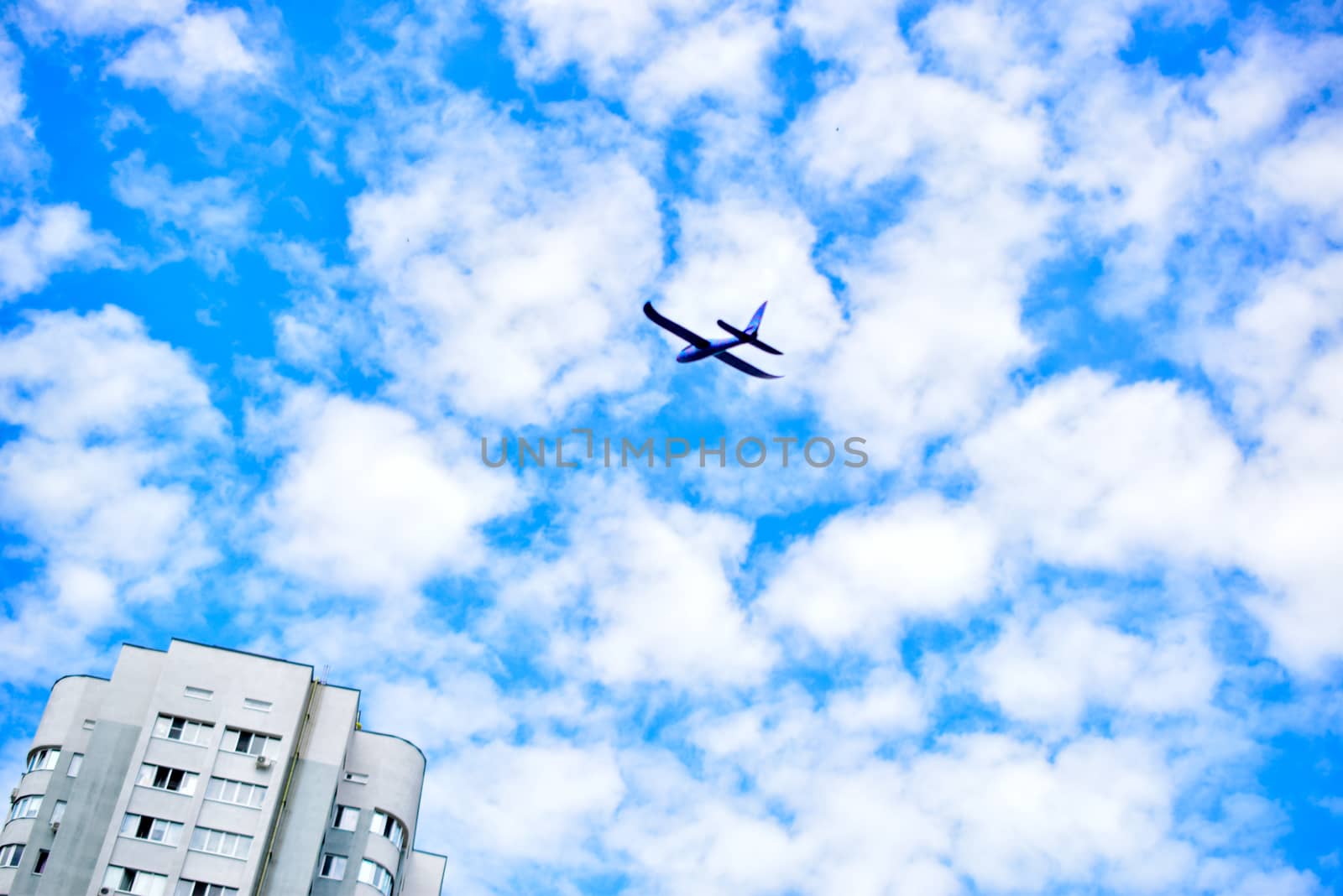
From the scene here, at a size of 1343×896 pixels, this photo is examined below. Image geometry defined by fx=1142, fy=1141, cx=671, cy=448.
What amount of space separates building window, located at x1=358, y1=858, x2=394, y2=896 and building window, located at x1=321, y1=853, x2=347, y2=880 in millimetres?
855

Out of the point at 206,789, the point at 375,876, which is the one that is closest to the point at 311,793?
the point at 206,789

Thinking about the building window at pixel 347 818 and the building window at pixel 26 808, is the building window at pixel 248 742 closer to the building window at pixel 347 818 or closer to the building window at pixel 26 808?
the building window at pixel 347 818

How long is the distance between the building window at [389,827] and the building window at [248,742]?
21.1ft

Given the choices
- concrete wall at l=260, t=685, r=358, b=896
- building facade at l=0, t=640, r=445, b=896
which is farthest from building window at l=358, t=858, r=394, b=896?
concrete wall at l=260, t=685, r=358, b=896

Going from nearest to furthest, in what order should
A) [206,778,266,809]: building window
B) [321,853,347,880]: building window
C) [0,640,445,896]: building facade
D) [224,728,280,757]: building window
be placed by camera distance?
[0,640,445,896]: building facade → [206,778,266,809]: building window → [224,728,280,757]: building window → [321,853,347,880]: building window

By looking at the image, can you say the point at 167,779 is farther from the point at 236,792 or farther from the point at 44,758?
the point at 44,758

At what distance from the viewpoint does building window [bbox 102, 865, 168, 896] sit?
49875mm

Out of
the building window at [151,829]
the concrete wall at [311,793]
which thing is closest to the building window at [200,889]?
the concrete wall at [311,793]

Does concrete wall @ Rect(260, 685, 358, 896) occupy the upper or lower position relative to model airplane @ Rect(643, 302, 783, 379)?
lower

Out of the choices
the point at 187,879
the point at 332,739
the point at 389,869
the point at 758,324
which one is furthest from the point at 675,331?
the point at 187,879

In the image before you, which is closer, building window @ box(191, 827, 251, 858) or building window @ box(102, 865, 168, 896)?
building window @ box(102, 865, 168, 896)

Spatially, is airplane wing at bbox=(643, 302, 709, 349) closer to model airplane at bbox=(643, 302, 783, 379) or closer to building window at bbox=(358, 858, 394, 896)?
model airplane at bbox=(643, 302, 783, 379)

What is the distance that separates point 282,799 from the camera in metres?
54.2

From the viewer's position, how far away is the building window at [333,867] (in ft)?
180
